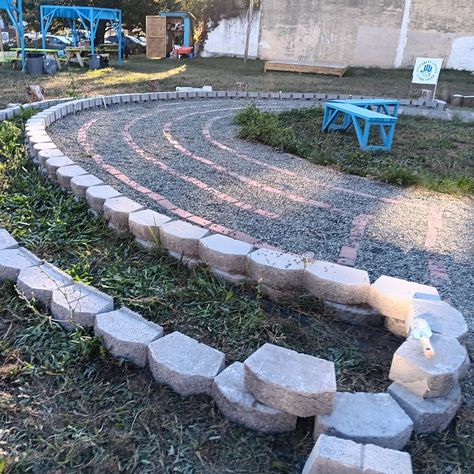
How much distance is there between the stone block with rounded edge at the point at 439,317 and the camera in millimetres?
2166

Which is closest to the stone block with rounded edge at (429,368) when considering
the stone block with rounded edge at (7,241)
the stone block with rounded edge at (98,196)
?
the stone block with rounded edge at (7,241)

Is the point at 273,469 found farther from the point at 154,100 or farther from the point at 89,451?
the point at 154,100

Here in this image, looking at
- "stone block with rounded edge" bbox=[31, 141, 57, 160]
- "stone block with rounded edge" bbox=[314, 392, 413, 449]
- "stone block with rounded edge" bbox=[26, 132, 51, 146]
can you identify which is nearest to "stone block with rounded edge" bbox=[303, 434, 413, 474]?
"stone block with rounded edge" bbox=[314, 392, 413, 449]

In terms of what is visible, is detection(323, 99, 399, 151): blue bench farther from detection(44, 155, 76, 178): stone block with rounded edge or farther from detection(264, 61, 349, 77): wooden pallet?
detection(264, 61, 349, 77): wooden pallet

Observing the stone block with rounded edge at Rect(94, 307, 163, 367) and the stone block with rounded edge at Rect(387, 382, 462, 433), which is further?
the stone block with rounded edge at Rect(94, 307, 163, 367)

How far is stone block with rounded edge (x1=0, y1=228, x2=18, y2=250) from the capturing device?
298 cm

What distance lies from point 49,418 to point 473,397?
5.85ft

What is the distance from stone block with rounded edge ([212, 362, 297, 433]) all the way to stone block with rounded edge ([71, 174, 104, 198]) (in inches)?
93.1

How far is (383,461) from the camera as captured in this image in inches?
60.5

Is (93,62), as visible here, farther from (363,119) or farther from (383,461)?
(383,461)

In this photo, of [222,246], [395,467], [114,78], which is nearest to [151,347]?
[222,246]

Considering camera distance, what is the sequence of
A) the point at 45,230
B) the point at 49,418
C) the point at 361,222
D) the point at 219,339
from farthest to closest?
the point at 361,222, the point at 45,230, the point at 219,339, the point at 49,418

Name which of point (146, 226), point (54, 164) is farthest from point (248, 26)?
point (146, 226)

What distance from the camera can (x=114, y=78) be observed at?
515 inches
